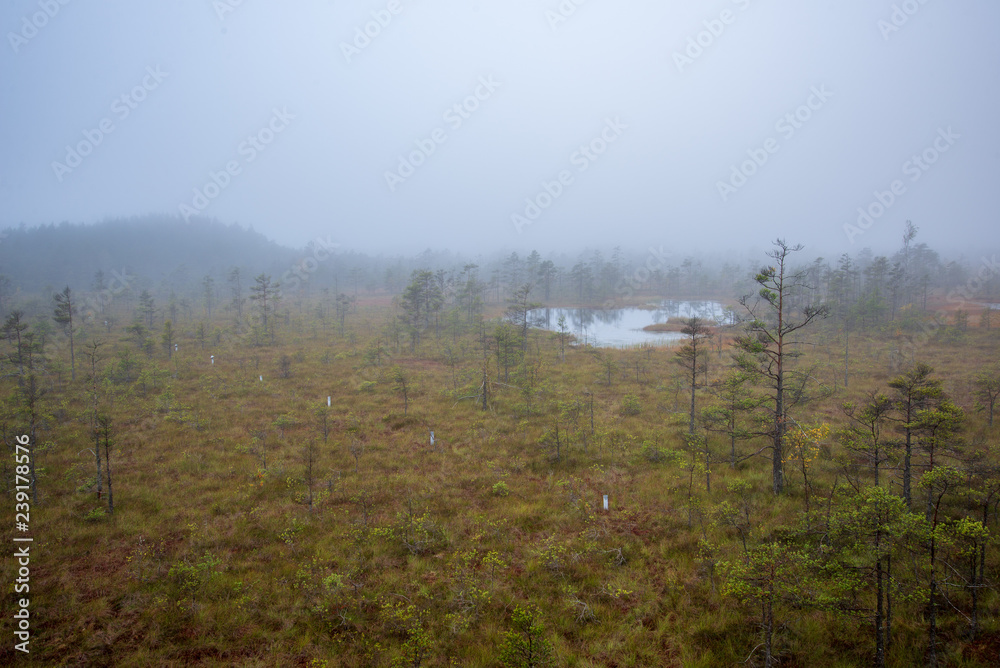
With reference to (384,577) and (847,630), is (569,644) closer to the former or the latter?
(384,577)

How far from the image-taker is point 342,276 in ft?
333

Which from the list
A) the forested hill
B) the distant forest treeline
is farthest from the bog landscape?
the forested hill

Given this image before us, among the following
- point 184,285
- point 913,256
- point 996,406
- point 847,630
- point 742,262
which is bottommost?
point 847,630

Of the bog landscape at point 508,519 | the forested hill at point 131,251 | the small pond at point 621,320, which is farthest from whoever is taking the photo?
the forested hill at point 131,251

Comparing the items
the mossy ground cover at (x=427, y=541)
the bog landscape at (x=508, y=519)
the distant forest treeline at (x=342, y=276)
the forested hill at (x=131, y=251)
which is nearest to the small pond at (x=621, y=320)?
the distant forest treeline at (x=342, y=276)

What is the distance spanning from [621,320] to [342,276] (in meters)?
74.6

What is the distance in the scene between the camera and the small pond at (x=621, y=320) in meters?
41.8

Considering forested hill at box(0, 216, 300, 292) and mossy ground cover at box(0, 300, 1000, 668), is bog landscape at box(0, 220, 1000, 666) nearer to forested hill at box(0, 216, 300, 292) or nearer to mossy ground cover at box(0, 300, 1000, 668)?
mossy ground cover at box(0, 300, 1000, 668)

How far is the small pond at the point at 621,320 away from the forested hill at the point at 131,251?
8675cm

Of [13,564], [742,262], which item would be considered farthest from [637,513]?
[742,262]

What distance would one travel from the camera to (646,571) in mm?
8219

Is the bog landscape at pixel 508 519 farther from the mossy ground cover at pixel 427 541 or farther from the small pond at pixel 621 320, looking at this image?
the small pond at pixel 621 320

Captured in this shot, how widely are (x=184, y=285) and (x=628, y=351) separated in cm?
9872

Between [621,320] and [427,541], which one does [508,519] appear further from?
[621,320]
